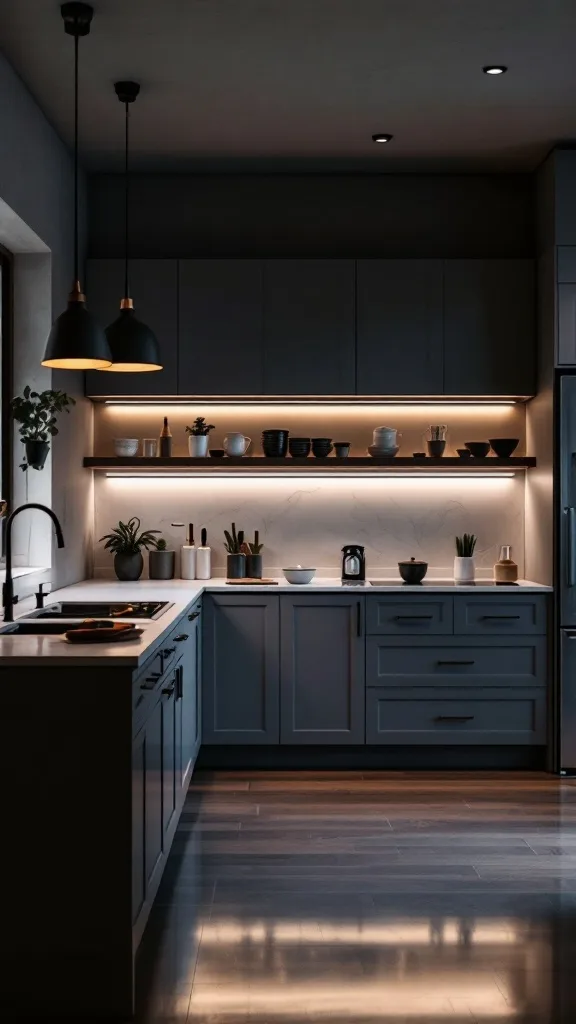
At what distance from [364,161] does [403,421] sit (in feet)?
4.66

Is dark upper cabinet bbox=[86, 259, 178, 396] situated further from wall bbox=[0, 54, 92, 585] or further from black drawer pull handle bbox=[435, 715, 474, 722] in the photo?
black drawer pull handle bbox=[435, 715, 474, 722]

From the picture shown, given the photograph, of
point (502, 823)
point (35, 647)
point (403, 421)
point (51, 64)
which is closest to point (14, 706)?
point (35, 647)

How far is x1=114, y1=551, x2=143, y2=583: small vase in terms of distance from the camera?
555 cm

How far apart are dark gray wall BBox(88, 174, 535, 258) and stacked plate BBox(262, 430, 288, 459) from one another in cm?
103

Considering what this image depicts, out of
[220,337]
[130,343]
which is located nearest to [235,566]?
[220,337]

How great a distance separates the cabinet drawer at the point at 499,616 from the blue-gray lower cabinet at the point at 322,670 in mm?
521

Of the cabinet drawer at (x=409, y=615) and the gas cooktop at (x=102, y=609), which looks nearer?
the gas cooktop at (x=102, y=609)

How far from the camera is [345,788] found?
4.85 meters

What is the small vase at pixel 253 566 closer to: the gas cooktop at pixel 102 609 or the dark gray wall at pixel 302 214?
the gas cooktop at pixel 102 609

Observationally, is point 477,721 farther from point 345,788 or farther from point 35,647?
point 35,647

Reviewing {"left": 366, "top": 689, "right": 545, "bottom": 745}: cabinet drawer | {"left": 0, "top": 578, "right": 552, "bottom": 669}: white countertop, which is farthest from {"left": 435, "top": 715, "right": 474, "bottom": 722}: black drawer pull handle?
{"left": 0, "top": 578, "right": 552, "bottom": 669}: white countertop

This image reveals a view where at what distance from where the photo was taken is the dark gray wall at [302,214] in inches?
224

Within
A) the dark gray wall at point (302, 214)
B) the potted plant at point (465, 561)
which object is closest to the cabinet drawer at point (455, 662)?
the potted plant at point (465, 561)

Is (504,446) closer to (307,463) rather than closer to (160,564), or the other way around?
(307,463)
